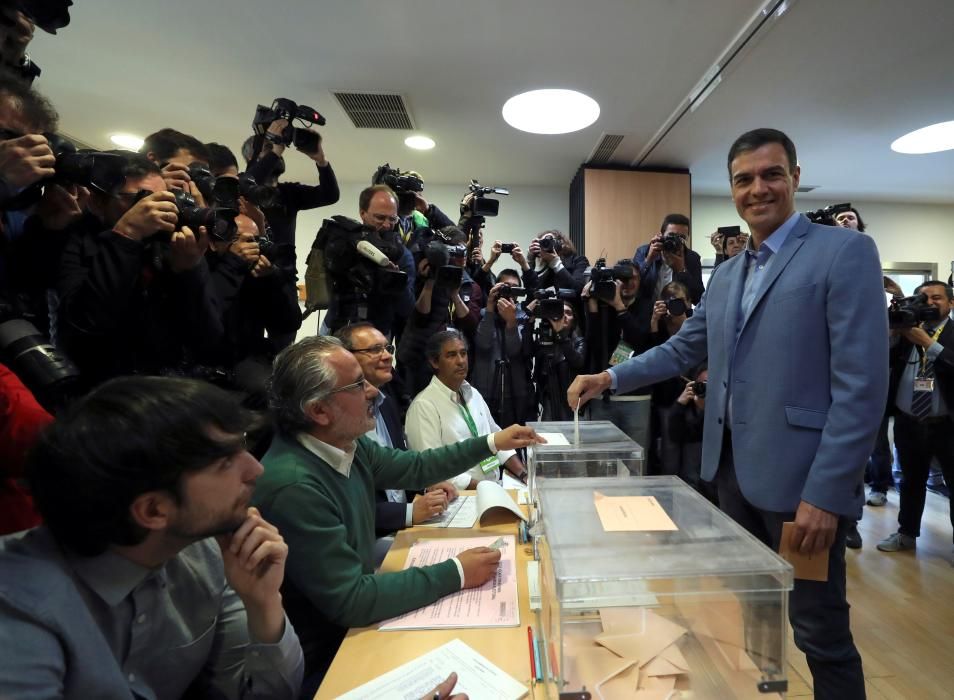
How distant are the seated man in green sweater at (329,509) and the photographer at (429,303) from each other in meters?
1.05

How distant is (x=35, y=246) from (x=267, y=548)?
1003 millimetres

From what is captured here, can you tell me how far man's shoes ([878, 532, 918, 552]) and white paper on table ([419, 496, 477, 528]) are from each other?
267 cm

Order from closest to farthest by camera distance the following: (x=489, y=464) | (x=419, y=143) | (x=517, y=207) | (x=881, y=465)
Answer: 1. (x=489, y=464)
2. (x=881, y=465)
3. (x=419, y=143)
4. (x=517, y=207)

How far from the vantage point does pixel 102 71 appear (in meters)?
2.83

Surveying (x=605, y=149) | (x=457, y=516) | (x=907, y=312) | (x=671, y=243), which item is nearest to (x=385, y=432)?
(x=457, y=516)

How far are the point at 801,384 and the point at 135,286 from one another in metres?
1.58

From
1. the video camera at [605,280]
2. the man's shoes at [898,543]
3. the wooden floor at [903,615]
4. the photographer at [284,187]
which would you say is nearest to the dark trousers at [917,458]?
the man's shoes at [898,543]

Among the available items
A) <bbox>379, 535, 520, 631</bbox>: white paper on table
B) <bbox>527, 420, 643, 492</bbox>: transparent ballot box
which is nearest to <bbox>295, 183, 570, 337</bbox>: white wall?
<bbox>527, 420, 643, 492</bbox>: transparent ballot box

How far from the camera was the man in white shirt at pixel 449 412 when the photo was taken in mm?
1922

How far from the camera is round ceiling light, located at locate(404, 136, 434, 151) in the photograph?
3734mm

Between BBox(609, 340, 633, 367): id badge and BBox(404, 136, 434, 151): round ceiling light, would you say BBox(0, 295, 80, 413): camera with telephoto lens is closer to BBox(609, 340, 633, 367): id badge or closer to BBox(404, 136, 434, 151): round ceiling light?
BBox(609, 340, 633, 367): id badge

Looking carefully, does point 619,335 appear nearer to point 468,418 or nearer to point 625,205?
point 468,418

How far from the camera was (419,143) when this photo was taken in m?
3.83

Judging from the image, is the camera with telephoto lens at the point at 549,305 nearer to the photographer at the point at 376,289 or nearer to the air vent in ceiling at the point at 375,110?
the photographer at the point at 376,289
